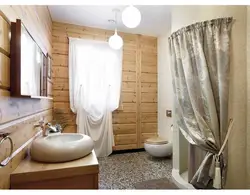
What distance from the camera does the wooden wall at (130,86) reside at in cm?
285

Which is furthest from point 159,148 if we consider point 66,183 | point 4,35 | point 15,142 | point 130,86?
point 4,35

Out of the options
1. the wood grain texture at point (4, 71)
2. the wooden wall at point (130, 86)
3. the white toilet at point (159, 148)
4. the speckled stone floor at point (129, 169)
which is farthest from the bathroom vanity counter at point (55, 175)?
the wooden wall at point (130, 86)

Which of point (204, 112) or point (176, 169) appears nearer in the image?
point (204, 112)

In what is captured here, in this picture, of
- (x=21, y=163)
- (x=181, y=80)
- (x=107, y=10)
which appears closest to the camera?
(x=21, y=163)

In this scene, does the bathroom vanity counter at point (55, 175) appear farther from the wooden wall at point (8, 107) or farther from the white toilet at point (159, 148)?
the white toilet at point (159, 148)

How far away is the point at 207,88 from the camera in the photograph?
1.53 m

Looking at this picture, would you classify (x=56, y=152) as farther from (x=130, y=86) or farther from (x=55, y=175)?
(x=130, y=86)

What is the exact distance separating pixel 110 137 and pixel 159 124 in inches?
42.5

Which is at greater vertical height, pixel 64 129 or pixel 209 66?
pixel 209 66

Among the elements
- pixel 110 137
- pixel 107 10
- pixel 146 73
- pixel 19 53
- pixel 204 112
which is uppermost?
pixel 107 10

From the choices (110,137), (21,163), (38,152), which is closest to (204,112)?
(38,152)

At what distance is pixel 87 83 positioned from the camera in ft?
9.48

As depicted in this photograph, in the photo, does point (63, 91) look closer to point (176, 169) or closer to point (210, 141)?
point (176, 169)

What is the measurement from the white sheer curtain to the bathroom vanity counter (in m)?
1.75
